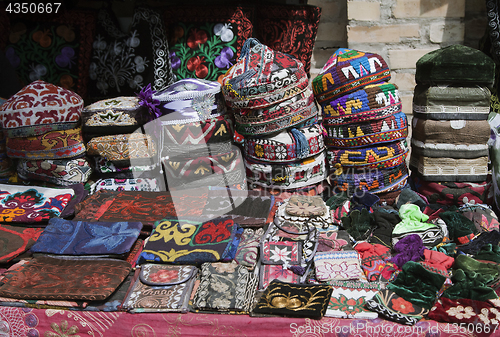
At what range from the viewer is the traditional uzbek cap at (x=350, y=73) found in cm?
203

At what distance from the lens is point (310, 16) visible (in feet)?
8.48

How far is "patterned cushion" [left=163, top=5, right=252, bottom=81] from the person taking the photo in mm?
2531

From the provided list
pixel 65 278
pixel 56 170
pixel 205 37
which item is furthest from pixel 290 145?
pixel 56 170

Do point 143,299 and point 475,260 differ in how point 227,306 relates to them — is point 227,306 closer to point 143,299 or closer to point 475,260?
point 143,299

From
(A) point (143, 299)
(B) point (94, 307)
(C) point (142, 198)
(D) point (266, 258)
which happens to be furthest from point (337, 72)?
(B) point (94, 307)

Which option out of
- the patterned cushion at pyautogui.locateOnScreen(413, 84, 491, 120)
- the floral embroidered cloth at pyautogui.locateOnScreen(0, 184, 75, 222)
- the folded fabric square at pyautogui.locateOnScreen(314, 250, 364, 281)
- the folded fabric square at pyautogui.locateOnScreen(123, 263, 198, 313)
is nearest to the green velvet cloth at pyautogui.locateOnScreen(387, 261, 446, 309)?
the folded fabric square at pyautogui.locateOnScreen(314, 250, 364, 281)

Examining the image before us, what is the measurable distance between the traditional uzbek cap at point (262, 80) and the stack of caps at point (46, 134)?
0.96 metres

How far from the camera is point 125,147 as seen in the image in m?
2.29

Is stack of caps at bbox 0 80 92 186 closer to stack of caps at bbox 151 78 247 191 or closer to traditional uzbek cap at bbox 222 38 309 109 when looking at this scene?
stack of caps at bbox 151 78 247 191

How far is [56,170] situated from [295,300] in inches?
65.3

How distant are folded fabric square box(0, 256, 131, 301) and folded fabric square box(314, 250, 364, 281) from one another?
33.0 inches

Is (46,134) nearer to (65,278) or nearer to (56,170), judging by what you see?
(56,170)

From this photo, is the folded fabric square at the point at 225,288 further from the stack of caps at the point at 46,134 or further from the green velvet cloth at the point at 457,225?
the stack of caps at the point at 46,134

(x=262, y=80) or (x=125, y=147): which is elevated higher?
(x=262, y=80)
